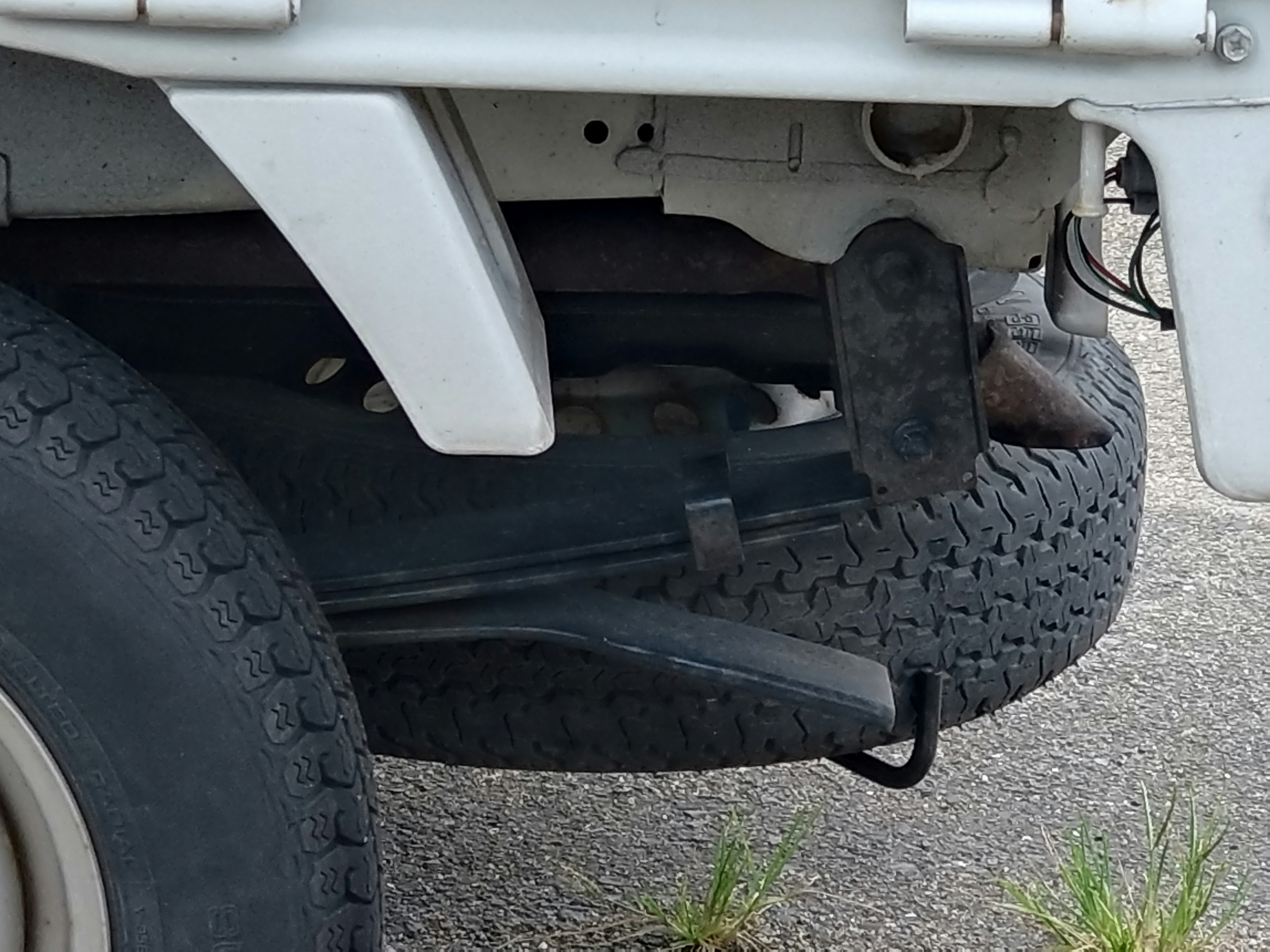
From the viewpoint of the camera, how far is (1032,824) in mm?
2924

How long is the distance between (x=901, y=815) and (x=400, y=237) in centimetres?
187

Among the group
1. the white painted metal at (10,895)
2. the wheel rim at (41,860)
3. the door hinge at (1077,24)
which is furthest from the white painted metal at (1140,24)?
the white painted metal at (10,895)

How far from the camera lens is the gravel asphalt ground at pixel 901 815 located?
261 cm

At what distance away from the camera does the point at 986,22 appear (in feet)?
4.17

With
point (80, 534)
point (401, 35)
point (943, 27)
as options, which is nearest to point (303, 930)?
point (80, 534)

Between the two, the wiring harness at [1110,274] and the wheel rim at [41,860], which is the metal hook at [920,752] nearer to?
the wiring harness at [1110,274]

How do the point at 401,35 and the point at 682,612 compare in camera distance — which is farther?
the point at 682,612

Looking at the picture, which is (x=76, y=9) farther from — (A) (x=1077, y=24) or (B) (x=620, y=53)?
(A) (x=1077, y=24)

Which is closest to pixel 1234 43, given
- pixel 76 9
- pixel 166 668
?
pixel 76 9

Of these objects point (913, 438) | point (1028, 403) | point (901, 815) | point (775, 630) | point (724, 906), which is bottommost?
point (724, 906)

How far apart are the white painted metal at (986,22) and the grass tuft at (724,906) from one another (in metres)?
1.51

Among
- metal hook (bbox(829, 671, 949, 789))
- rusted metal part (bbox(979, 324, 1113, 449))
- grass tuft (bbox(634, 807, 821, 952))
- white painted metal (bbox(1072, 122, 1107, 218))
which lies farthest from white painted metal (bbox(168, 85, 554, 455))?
grass tuft (bbox(634, 807, 821, 952))

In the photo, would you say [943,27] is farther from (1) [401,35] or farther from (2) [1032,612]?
(2) [1032,612]

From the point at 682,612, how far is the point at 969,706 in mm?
539
